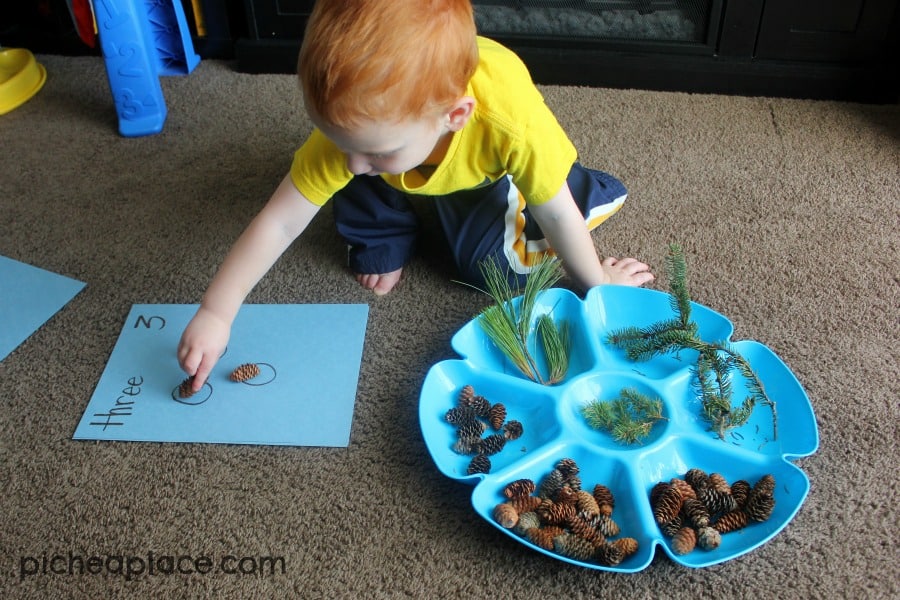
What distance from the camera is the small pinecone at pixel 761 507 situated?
667mm

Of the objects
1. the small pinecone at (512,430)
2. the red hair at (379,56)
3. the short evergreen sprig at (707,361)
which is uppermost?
the red hair at (379,56)

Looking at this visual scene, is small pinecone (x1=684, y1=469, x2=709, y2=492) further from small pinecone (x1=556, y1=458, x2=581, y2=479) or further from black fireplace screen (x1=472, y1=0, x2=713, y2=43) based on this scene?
black fireplace screen (x1=472, y1=0, x2=713, y2=43)

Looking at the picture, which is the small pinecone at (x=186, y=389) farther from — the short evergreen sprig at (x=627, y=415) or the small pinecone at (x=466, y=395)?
the short evergreen sprig at (x=627, y=415)

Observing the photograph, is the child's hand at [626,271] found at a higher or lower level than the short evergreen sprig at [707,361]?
lower

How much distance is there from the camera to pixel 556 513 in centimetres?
67

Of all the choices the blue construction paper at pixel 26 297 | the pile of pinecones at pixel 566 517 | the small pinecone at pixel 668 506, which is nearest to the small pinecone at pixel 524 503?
the pile of pinecones at pixel 566 517

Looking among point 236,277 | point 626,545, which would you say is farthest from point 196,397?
point 626,545

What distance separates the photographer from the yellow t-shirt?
29.5 inches

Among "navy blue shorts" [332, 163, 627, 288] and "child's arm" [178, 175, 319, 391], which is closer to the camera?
"child's arm" [178, 175, 319, 391]

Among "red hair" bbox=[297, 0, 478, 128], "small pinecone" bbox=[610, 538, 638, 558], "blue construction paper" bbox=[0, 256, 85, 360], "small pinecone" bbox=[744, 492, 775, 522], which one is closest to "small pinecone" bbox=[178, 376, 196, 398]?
"blue construction paper" bbox=[0, 256, 85, 360]

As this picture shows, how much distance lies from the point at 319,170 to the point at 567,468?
37cm

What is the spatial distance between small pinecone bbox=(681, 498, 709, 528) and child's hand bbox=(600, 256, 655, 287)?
0.29 metres

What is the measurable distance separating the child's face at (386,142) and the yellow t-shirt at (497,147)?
59 mm

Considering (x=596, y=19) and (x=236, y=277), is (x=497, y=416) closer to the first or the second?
(x=236, y=277)
